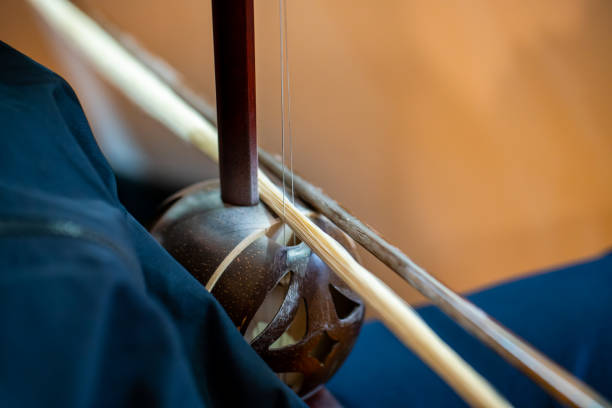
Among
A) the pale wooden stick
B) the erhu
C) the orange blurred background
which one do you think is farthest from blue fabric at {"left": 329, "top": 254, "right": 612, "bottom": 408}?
the pale wooden stick

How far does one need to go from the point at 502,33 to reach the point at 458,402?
691 mm

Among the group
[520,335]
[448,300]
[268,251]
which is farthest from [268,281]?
[520,335]

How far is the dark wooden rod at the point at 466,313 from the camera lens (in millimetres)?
→ 265

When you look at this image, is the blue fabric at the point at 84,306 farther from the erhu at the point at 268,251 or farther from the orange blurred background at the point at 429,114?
the orange blurred background at the point at 429,114

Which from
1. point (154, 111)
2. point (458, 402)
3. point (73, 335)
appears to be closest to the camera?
point (73, 335)

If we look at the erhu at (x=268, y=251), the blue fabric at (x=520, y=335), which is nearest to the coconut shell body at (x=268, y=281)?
the erhu at (x=268, y=251)

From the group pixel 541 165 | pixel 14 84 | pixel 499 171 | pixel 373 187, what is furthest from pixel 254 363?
pixel 541 165

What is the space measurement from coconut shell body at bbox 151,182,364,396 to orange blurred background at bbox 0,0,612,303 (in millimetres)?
305

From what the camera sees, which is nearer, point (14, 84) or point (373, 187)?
point (14, 84)

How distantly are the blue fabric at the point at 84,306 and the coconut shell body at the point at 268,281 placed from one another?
86 millimetres

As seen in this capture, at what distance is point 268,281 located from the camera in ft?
1.25

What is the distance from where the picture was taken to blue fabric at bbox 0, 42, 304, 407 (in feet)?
0.63

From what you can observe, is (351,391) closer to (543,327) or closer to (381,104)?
(543,327)

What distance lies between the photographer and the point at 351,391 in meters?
0.65
